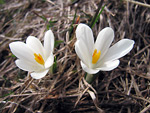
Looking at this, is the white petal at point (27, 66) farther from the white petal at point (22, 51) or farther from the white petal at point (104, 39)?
the white petal at point (104, 39)

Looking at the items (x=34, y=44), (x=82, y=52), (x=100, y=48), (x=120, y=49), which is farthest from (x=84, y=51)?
(x=34, y=44)

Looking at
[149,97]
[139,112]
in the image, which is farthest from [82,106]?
[149,97]

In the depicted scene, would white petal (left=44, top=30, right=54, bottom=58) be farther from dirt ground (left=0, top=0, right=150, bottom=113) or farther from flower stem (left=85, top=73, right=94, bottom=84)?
flower stem (left=85, top=73, right=94, bottom=84)

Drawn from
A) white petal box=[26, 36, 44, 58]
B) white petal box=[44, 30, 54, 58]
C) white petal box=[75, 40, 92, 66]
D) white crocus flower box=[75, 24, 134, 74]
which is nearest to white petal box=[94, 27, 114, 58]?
white crocus flower box=[75, 24, 134, 74]

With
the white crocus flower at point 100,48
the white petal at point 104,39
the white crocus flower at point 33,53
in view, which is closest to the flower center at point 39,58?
the white crocus flower at point 33,53

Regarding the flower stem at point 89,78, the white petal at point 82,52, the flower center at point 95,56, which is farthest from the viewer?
the flower stem at point 89,78

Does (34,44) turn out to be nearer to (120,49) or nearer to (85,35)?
(85,35)
